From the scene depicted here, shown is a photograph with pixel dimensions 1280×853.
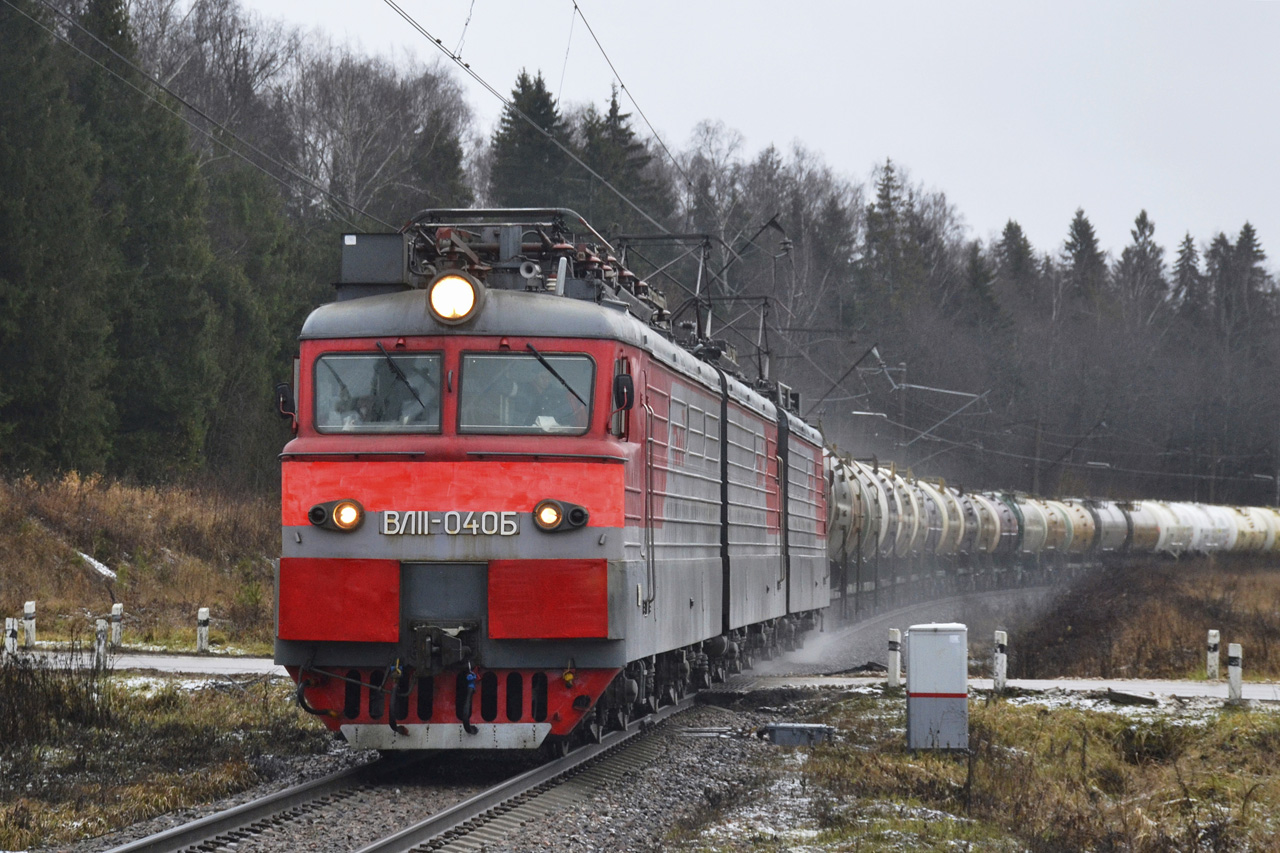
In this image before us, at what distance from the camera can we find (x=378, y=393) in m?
10.5

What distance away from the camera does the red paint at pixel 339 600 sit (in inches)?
393

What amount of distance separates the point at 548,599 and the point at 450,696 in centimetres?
93

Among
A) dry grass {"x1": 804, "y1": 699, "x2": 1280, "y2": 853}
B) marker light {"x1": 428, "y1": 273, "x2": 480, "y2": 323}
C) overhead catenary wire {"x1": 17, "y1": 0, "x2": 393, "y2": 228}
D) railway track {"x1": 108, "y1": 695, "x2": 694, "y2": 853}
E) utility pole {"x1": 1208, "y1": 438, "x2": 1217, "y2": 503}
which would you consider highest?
overhead catenary wire {"x1": 17, "y1": 0, "x2": 393, "y2": 228}

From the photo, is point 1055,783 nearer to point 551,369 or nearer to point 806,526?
point 551,369

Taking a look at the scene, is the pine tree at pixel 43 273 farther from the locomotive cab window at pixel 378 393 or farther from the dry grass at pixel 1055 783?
the locomotive cab window at pixel 378 393

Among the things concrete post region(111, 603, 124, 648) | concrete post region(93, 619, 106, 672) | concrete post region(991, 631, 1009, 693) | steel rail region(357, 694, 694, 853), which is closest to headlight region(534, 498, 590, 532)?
steel rail region(357, 694, 694, 853)

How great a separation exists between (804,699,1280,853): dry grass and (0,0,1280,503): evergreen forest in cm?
560

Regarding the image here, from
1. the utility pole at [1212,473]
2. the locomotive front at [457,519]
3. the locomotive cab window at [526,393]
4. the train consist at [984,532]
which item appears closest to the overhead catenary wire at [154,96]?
the train consist at [984,532]

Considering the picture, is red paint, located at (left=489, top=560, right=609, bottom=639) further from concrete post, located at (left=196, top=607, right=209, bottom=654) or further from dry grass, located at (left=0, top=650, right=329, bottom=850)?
concrete post, located at (left=196, top=607, right=209, bottom=654)

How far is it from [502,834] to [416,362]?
3371mm

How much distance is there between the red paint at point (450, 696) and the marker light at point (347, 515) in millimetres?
951

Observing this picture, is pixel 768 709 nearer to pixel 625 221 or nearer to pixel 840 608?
pixel 840 608

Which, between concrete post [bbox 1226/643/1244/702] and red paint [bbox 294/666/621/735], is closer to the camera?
red paint [bbox 294/666/621/735]

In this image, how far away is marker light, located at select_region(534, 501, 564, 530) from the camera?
10047 millimetres
